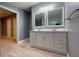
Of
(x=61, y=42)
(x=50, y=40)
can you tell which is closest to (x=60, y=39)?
(x=61, y=42)

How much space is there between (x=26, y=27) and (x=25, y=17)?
298mm

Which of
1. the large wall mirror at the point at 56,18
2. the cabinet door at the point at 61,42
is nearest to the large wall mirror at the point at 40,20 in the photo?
the large wall mirror at the point at 56,18

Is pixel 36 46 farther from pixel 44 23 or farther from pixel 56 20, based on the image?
pixel 56 20

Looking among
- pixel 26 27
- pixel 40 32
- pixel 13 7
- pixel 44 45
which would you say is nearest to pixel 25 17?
pixel 26 27

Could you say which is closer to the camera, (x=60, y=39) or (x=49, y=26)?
(x=60, y=39)

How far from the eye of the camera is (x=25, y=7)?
233cm

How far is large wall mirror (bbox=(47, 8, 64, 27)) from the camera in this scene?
2.02 metres

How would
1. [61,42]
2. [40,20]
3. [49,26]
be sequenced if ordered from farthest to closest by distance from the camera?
[40,20], [49,26], [61,42]

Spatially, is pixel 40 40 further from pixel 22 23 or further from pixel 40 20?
pixel 22 23

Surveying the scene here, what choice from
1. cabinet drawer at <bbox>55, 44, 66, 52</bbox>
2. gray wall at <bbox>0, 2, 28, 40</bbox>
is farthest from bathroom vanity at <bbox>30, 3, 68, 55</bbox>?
gray wall at <bbox>0, 2, 28, 40</bbox>

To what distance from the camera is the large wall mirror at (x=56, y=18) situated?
2020 mm

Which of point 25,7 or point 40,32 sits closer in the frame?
point 25,7

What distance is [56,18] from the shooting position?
2.08 meters

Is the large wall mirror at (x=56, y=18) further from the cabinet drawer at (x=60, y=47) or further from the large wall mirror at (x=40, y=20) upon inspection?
the cabinet drawer at (x=60, y=47)
